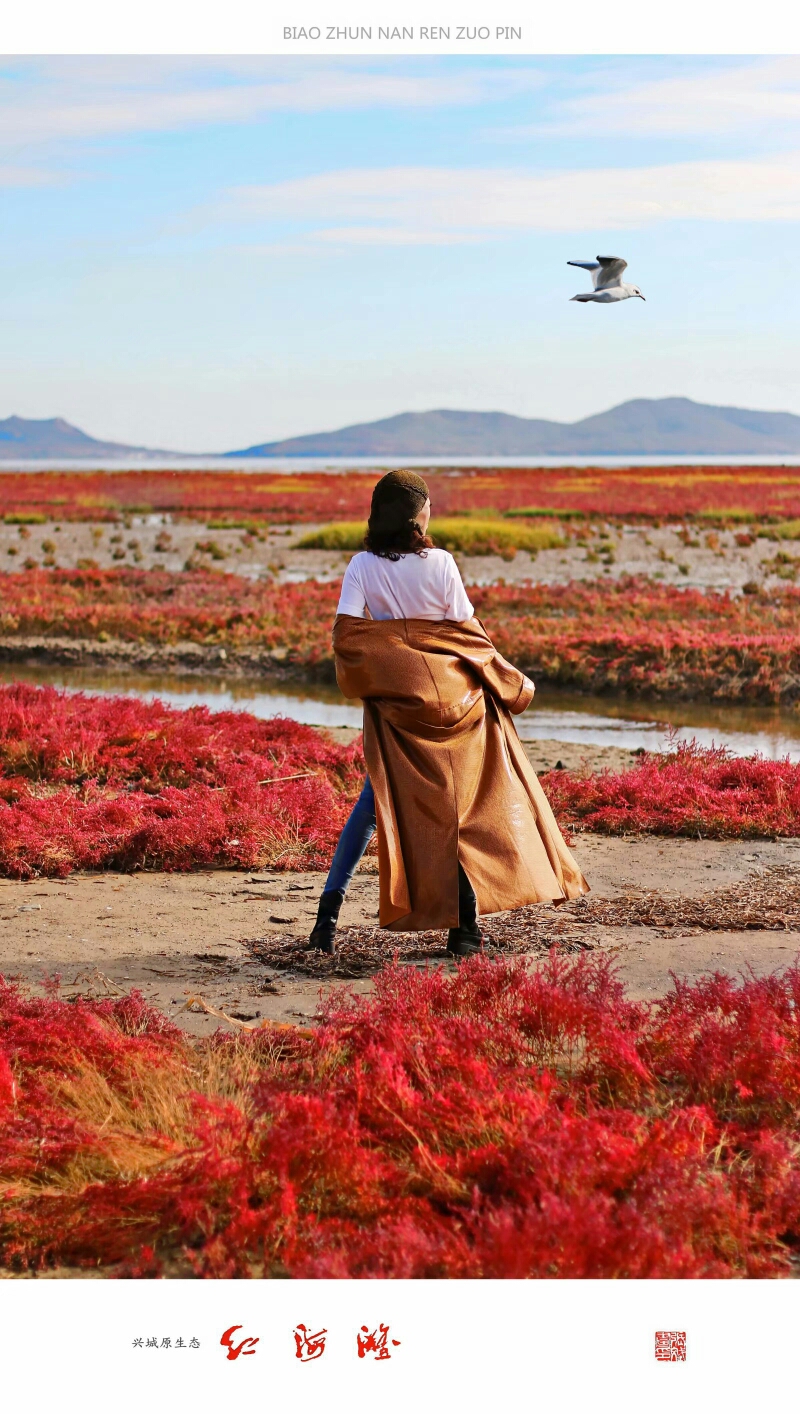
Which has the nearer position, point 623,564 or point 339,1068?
point 339,1068

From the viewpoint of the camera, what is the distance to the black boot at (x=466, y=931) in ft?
18.9

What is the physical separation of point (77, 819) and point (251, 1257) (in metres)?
5.34

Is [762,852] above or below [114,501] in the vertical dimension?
below

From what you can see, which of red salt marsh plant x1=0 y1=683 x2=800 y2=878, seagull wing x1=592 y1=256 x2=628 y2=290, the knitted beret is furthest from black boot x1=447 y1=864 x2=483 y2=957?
seagull wing x1=592 y1=256 x2=628 y2=290

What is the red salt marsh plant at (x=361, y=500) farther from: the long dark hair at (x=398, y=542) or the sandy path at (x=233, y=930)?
the long dark hair at (x=398, y=542)

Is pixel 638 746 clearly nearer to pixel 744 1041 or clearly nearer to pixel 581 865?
pixel 581 865

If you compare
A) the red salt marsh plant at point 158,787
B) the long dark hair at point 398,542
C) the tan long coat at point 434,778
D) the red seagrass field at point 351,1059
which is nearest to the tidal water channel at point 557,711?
the red salt marsh plant at point 158,787

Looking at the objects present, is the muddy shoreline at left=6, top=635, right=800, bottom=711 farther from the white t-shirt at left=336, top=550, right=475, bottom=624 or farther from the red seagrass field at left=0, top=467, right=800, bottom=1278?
the white t-shirt at left=336, top=550, right=475, bottom=624

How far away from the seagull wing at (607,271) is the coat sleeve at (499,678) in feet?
7.53

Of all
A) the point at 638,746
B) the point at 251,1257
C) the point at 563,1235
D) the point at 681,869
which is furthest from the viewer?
the point at 638,746

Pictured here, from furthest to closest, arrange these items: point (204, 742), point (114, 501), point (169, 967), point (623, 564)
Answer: point (114, 501), point (623, 564), point (204, 742), point (169, 967)

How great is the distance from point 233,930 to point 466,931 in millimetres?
1368

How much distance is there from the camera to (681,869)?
7.99 m

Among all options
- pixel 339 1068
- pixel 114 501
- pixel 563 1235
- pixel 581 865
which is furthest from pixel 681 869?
pixel 114 501
